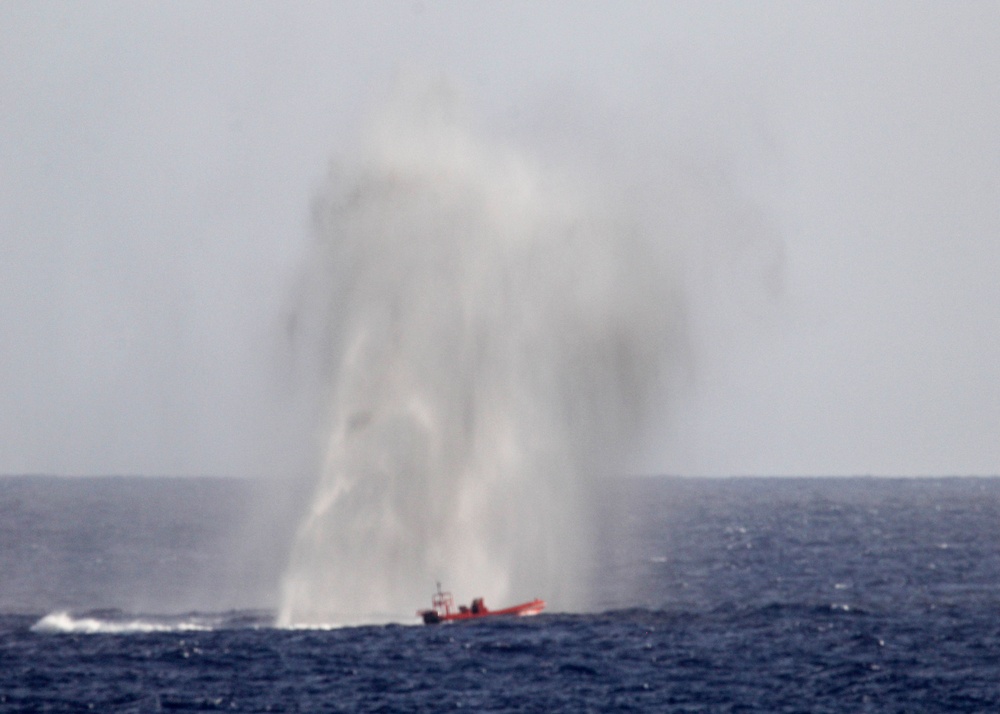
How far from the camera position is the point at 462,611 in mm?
74750

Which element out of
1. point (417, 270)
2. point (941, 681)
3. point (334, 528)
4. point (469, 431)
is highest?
point (417, 270)

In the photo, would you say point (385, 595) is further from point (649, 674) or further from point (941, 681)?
point (941, 681)

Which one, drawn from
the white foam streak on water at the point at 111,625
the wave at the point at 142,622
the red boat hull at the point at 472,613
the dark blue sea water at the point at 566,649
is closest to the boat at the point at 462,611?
the red boat hull at the point at 472,613

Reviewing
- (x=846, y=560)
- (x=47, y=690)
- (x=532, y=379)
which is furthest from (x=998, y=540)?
(x=47, y=690)

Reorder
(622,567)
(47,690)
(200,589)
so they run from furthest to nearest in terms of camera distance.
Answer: (622,567), (200,589), (47,690)

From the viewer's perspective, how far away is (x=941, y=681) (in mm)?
59500

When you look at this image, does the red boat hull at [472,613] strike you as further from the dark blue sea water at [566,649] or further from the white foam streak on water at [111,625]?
the white foam streak on water at [111,625]

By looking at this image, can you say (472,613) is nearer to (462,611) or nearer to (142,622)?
(462,611)

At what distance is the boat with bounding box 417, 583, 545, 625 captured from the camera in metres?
73.1

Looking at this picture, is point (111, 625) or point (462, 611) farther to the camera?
point (111, 625)

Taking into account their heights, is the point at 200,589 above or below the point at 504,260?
below

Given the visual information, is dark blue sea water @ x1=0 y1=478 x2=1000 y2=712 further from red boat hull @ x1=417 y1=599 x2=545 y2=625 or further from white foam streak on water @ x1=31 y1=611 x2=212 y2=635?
red boat hull @ x1=417 y1=599 x2=545 y2=625

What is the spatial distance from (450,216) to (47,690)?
37679 mm

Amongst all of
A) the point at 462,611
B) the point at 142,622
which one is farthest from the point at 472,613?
the point at 142,622
